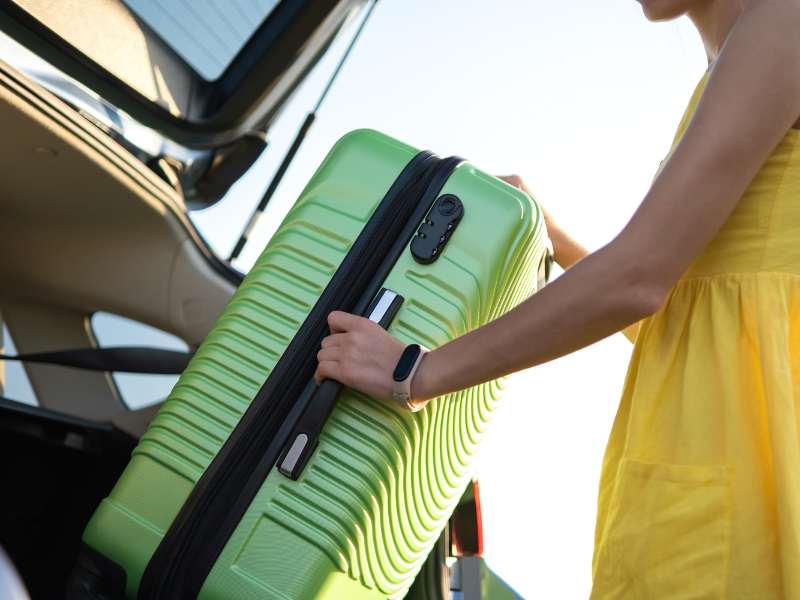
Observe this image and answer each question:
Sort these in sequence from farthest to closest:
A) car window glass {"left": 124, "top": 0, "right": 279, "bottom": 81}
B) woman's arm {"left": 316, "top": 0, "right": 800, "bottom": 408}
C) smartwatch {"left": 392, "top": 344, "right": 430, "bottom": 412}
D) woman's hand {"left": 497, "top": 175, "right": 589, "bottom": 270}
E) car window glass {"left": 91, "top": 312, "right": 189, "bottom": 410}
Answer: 1. car window glass {"left": 91, "top": 312, "right": 189, "bottom": 410}
2. car window glass {"left": 124, "top": 0, "right": 279, "bottom": 81}
3. woman's hand {"left": 497, "top": 175, "right": 589, "bottom": 270}
4. smartwatch {"left": 392, "top": 344, "right": 430, "bottom": 412}
5. woman's arm {"left": 316, "top": 0, "right": 800, "bottom": 408}

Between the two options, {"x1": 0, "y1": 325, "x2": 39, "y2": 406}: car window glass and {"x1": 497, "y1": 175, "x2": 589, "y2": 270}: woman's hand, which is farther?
{"x1": 0, "y1": 325, "x2": 39, "y2": 406}: car window glass

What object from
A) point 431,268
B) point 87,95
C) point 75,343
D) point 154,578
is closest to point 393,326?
point 431,268

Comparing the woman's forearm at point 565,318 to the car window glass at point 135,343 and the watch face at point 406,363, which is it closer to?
the watch face at point 406,363

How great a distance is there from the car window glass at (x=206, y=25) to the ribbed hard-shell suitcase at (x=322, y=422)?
772 millimetres

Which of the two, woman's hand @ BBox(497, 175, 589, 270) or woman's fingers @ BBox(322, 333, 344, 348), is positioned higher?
woman's hand @ BBox(497, 175, 589, 270)

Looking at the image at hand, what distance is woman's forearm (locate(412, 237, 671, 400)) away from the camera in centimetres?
55

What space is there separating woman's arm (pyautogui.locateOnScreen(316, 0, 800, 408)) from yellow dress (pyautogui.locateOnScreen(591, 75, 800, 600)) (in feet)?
0.31

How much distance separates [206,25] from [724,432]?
1.47 m

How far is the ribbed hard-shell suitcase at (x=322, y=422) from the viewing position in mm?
730

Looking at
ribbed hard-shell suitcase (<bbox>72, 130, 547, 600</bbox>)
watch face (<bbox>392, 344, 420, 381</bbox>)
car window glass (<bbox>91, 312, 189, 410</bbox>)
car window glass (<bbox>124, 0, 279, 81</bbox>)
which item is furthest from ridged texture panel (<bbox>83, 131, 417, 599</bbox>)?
car window glass (<bbox>91, 312, 189, 410</bbox>)

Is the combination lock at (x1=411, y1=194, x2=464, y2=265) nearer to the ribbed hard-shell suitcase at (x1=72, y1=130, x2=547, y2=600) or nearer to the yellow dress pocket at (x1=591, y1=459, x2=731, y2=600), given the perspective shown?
the ribbed hard-shell suitcase at (x1=72, y1=130, x2=547, y2=600)

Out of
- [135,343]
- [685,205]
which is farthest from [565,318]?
[135,343]

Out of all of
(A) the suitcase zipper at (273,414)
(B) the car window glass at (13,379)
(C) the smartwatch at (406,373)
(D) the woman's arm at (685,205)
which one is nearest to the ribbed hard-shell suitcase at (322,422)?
(A) the suitcase zipper at (273,414)

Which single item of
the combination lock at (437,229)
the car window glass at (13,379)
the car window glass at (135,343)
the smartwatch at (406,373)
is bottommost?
the car window glass at (13,379)
